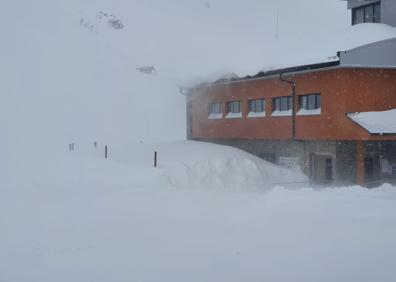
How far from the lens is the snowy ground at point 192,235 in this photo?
788cm

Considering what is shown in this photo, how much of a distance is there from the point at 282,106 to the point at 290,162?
2595 mm

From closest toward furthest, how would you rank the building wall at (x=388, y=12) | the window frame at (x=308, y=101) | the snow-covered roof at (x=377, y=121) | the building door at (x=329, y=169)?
the snow-covered roof at (x=377, y=121) < the building door at (x=329, y=169) < the window frame at (x=308, y=101) < the building wall at (x=388, y=12)

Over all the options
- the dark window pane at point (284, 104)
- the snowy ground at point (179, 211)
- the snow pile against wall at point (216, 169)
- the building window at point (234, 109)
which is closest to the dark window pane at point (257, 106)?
the building window at point (234, 109)

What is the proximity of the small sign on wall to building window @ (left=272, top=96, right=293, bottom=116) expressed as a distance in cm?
202

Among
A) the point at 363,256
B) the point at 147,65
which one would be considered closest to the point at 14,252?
the point at 363,256

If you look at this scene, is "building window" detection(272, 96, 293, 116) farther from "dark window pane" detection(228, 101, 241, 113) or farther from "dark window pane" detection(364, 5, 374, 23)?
"dark window pane" detection(364, 5, 374, 23)

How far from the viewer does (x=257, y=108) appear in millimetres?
25609

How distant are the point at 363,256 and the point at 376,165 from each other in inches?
554

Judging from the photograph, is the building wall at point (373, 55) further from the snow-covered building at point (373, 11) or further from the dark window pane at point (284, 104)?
the dark window pane at point (284, 104)

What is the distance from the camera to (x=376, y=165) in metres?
21.3

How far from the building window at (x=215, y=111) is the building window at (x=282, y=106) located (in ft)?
14.5

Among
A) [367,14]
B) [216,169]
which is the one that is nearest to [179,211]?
[216,169]

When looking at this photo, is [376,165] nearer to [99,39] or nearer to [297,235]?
[297,235]

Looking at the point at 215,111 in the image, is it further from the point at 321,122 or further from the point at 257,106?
the point at 321,122
